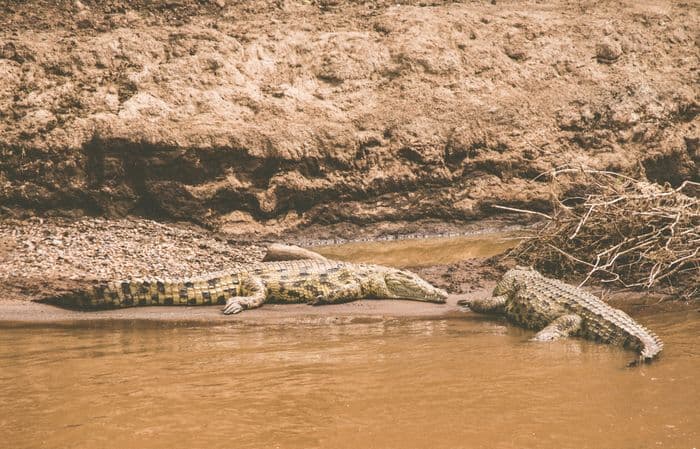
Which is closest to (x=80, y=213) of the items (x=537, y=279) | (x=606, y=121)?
(x=537, y=279)

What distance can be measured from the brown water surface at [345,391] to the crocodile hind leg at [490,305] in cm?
86

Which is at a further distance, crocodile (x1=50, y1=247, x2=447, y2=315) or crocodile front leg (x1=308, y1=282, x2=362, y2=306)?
crocodile front leg (x1=308, y1=282, x2=362, y2=306)

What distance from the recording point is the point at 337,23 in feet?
47.2

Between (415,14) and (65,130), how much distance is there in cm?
685

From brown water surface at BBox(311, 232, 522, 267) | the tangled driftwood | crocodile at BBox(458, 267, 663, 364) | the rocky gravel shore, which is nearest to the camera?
crocodile at BBox(458, 267, 663, 364)

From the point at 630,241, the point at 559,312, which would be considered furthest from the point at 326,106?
the point at 559,312

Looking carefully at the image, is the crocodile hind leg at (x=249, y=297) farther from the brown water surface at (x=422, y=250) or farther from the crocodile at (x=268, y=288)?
the brown water surface at (x=422, y=250)

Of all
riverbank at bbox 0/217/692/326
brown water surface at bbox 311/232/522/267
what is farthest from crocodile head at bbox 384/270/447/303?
brown water surface at bbox 311/232/522/267

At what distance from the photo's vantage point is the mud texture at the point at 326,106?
454 inches

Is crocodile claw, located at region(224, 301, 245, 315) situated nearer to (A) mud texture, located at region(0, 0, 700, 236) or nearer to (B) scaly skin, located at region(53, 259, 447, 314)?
(B) scaly skin, located at region(53, 259, 447, 314)

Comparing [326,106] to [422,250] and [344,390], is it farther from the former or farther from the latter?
[344,390]

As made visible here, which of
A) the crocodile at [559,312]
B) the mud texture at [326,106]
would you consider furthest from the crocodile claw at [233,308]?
the mud texture at [326,106]

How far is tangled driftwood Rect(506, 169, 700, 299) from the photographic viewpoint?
Answer: 665 centimetres

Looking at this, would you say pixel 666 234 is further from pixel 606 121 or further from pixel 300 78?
pixel 300 78
